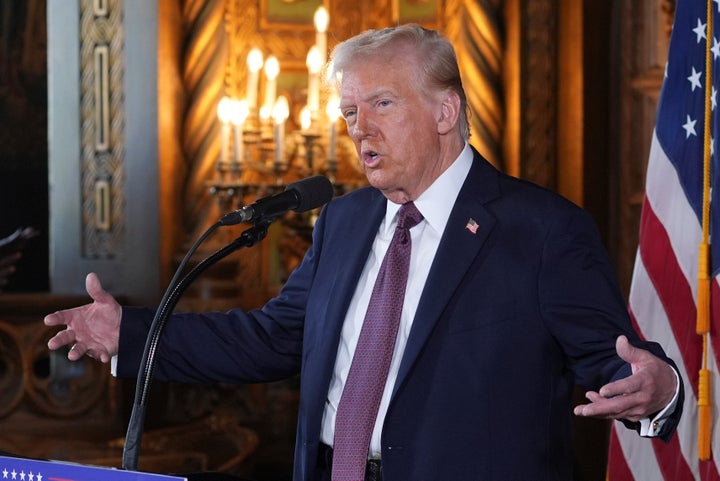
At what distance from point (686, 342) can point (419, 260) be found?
48.1 inches

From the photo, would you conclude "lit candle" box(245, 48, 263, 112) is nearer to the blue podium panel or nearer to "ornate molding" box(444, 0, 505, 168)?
"ornate molding" box(444, 0, 505, 168)

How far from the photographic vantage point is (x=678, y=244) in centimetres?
344

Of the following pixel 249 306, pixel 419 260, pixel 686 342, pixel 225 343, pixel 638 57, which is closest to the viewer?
pixel 419 260

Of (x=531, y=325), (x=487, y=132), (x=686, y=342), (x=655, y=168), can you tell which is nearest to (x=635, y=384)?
(x=531, y=325)

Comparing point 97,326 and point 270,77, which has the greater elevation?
point 270,77

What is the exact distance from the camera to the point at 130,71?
5.71 meters

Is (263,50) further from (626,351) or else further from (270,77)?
(626,351)

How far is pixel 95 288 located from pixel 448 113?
853mm

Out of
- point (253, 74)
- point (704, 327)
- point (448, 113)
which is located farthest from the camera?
point (253, 74)

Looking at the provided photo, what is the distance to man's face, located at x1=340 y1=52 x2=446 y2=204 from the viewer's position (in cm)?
246

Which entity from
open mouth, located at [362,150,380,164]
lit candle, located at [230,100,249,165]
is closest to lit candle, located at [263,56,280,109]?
lit candle, located at [230,100,249,165]

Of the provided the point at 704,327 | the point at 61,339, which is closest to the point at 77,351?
the point at 61,339

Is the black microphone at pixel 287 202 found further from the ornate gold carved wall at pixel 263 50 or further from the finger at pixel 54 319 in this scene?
the ornate gold carved wall at pixel 263 50

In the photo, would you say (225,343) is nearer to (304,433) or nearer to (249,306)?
(304,433)
